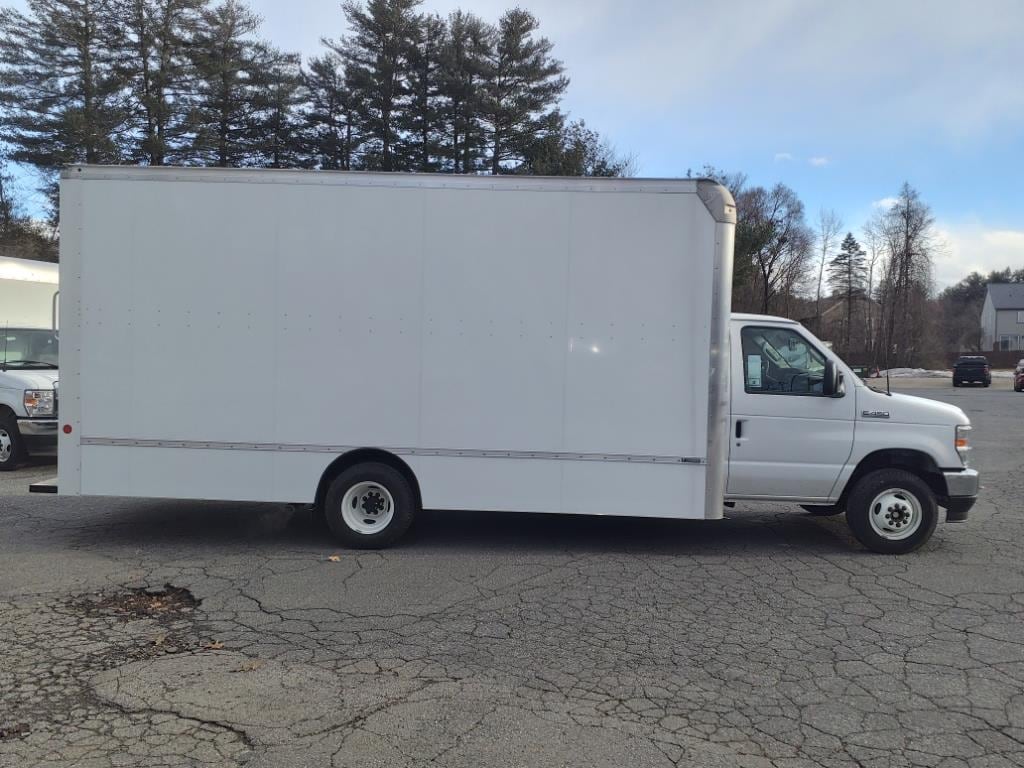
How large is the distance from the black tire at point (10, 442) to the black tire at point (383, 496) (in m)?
6.72

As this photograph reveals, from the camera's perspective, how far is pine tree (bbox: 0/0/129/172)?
1015 inches

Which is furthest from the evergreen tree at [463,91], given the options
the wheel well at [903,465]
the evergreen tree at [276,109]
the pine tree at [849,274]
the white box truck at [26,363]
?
the pine tree at [849,274]

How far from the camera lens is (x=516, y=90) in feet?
94.7

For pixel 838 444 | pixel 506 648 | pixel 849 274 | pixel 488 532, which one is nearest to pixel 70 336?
pixel 488 532

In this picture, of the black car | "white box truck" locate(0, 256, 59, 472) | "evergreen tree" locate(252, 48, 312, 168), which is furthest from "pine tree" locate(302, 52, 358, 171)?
the black car

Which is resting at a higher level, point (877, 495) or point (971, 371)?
point (971, 371)

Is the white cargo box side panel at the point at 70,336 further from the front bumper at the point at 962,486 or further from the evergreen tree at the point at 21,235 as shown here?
the evergreen tree at the point at 21,235

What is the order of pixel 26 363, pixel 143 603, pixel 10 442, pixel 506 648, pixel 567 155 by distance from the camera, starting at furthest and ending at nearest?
pixel 567 155, pixel 26 363, pixel 10 442, pixel 143 603, pixel 506 648

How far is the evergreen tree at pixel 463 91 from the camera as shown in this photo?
93.7 ft

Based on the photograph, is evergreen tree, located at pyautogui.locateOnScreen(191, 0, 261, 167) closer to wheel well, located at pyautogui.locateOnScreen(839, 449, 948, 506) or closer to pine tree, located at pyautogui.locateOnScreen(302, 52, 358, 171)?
pine tree, located at pyautogui.locateOnScreen(302, 52, 358, 171)

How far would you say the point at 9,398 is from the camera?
10.4 m

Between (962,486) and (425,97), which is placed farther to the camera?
(425,97)

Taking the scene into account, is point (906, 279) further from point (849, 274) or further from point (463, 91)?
point (463, 91)

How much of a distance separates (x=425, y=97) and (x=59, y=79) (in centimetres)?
1304
